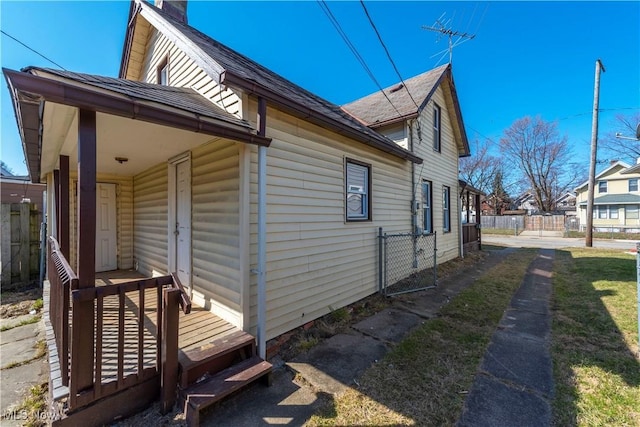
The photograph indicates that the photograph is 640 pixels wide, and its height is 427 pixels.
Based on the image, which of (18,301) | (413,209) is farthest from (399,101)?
(18,301)

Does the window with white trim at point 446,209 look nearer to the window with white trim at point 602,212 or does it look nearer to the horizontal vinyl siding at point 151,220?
the horizontal vinyl siding at point 151,220

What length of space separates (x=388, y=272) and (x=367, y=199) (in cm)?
181

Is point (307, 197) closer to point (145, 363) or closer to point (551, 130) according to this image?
point (145, 363)

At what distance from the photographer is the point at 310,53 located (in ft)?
27.2

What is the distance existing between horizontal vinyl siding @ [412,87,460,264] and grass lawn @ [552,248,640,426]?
3327 millimetres

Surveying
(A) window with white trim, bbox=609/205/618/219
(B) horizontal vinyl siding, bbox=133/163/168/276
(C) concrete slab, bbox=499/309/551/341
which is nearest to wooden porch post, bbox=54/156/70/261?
(B) horizontal vinyl siding, bbox=133/163/168/276

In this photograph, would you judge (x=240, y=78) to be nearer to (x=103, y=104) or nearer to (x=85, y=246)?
(x=103, y=104)

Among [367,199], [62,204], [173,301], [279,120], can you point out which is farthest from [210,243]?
[367,199]

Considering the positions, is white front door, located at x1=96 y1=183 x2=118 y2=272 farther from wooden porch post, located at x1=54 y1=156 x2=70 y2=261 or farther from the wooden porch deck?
the wooden porch deck

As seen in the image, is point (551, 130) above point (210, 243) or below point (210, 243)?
above

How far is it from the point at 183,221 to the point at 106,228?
3.18 m

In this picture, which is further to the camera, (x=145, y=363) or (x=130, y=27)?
(x=130, y=27)

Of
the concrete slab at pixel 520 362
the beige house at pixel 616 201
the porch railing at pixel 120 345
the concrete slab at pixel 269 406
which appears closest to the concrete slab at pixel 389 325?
the concrete slab at pixel 520 362

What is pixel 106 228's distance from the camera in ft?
20.7
